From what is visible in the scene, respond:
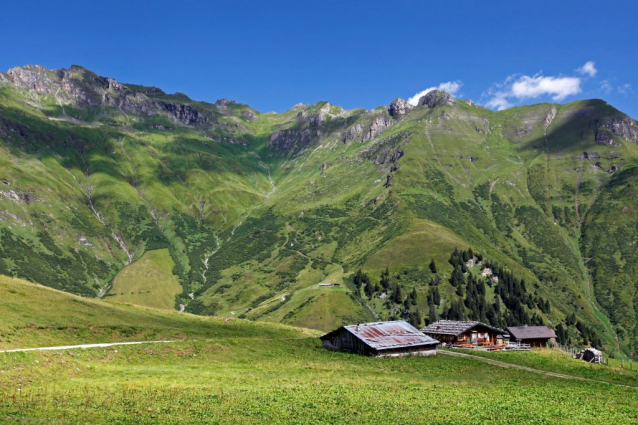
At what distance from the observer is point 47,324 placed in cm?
6381

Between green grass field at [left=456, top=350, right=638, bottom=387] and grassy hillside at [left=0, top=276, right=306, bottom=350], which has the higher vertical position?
grassy hillside at [left=0, top=276, right=306, bottom=350]

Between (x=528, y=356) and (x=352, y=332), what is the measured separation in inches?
1251

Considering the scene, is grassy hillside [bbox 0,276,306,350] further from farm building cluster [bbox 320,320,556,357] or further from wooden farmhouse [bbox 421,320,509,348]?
wooden farmhouse [bbox 421,320,509,348]

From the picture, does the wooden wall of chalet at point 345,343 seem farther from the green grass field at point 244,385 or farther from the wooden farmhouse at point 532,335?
the wooden farmhouse at point 532,335

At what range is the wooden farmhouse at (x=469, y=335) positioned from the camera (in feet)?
342

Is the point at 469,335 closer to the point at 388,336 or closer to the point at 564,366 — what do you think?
the point at 564,366

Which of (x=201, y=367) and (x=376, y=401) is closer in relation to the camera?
(x=376, y=401)

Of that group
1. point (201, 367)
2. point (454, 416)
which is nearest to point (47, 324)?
point (201, 367)

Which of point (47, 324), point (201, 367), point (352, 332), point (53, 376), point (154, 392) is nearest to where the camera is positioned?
point (154, 392)

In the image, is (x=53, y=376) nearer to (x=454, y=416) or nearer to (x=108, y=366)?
(x=108, y=366)

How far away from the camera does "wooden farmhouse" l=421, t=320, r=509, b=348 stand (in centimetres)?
10422

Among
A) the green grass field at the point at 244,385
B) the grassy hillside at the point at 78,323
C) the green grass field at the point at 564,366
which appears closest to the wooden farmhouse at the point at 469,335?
the green grass field at the point at 564,366

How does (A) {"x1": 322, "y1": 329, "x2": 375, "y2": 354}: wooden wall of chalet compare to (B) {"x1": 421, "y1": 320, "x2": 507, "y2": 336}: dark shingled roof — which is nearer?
(A) {"x1": 322, "y1": 329, "x2": 375, "y2": 354}: wooden wall of chalet

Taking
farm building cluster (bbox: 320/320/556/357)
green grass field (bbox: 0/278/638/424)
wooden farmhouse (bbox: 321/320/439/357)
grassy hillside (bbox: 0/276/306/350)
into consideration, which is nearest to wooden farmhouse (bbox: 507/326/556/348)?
farm building cluster (bbox: 320/320/556/357)
